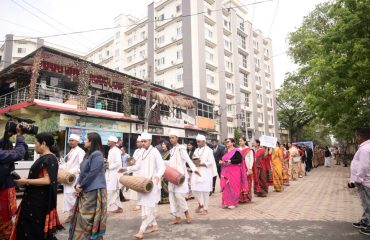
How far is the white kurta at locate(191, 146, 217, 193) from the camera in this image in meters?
7.07

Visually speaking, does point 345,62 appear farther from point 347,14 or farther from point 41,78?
point 41,78

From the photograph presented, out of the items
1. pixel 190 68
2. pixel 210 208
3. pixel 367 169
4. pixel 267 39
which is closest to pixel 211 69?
pixel 190 68

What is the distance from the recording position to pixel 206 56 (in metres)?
36.1

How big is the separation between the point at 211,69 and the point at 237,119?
7898 mm

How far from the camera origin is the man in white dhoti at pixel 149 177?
206 inches

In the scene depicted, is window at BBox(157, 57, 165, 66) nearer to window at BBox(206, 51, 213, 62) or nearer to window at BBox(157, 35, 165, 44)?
window at BBox(157, 35, 165, 44)

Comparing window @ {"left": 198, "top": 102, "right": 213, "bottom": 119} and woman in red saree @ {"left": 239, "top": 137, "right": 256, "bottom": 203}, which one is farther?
window @ {"left": 198, "top": 102, "right": 213, "bottom": 119}

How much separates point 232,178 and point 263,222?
1.98 meters

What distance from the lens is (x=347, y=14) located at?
9.43 meters

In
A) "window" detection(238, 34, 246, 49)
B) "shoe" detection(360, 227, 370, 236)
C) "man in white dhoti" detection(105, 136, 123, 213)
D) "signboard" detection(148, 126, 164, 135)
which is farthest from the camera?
"window" detection(238, 34, 246, 49)

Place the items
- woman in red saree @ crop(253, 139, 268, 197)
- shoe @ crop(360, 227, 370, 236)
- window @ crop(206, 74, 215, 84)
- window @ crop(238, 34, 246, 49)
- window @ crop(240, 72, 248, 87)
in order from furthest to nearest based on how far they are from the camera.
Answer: window @ crop(238, 34, 246, 49) → window @ crop(240, 72, 248, 87) → window @ crop(206, 74, 215, 84) → woman in red saree @ crop(253, 139, 268, 197) → shoe @ crop(360, 227, 370, 236)

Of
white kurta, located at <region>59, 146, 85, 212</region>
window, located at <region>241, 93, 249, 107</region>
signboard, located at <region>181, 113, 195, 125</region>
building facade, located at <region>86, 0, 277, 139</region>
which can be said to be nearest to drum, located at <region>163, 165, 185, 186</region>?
white kurta, located at <region>59, 146, 85, 212</region>

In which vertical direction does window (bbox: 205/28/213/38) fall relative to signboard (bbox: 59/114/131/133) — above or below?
above

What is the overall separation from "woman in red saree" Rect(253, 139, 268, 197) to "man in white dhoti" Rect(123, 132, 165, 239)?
16.1 feet
